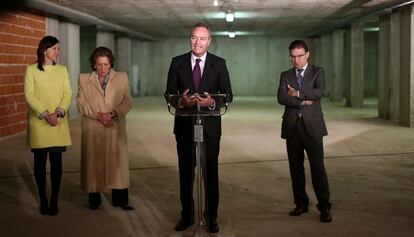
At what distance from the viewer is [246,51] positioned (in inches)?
984

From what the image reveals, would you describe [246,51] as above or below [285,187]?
above

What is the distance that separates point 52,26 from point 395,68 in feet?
24.1

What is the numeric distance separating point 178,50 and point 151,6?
12.6 metres

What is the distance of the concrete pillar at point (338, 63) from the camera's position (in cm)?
1923

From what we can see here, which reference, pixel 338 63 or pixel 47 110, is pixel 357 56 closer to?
pixel 338 63

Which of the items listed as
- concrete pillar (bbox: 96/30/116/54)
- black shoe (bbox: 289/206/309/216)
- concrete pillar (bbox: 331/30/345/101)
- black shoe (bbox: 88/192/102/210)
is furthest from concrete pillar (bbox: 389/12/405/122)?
black shoe (bbox: 88/192/102/210)

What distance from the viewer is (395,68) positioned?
1258 cm

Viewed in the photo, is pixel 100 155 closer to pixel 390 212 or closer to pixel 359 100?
pixel 390 212

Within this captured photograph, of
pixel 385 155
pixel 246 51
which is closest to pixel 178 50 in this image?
pixel 246 51

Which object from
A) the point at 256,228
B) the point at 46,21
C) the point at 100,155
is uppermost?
the point at 46,21

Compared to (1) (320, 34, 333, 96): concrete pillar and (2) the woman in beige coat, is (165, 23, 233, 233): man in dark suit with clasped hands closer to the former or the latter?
(2) the woman in beige coat

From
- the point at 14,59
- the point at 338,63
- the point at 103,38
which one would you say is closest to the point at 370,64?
the point at 338,63

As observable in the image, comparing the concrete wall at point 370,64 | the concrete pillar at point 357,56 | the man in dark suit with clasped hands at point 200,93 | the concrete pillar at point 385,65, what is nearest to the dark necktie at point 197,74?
the man in dark suit with clasped hands at point 200,93

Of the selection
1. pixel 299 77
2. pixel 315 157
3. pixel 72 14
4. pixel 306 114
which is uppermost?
pixel 72 14
